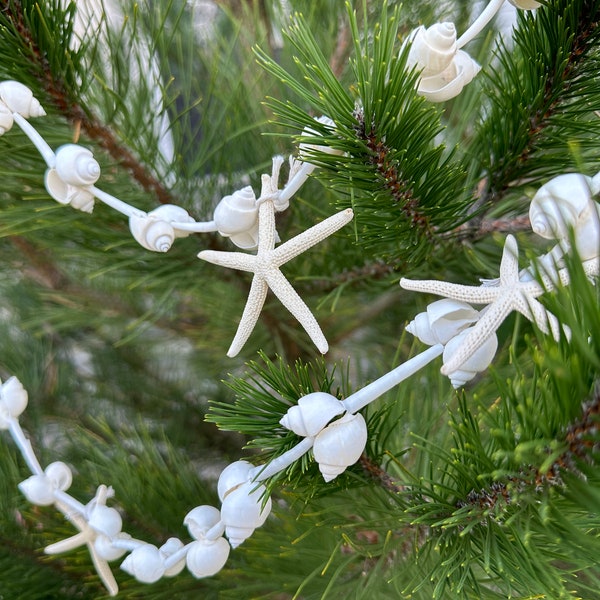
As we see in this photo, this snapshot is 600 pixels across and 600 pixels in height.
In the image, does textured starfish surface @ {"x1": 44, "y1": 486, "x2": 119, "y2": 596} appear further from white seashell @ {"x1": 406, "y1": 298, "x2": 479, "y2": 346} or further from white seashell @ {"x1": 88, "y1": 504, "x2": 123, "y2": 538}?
white seashell @ {"x1": 406, "y1": 298, "x2": 479, "y2": 346}

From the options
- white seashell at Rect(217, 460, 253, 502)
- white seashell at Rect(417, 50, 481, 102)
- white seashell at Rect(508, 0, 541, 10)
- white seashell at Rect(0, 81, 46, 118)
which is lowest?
white seashell at Rect(217, 460, 253, 502)

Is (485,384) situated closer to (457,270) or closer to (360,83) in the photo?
(457,270)

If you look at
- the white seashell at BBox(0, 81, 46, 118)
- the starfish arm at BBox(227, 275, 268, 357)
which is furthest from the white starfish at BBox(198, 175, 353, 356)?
the white seashell at BBox(0, 81, 46, 118)

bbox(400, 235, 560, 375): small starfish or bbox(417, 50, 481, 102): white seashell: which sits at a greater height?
bbox(417, 50, 481, 102): white seashell

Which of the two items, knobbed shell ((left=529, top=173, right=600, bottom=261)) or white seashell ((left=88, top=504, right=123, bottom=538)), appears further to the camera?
white seashell ((left=88, top=504, right=123, bottom=538))

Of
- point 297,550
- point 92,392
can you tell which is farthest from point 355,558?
point 92,392

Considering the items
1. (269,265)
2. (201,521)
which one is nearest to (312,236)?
(269,265)
